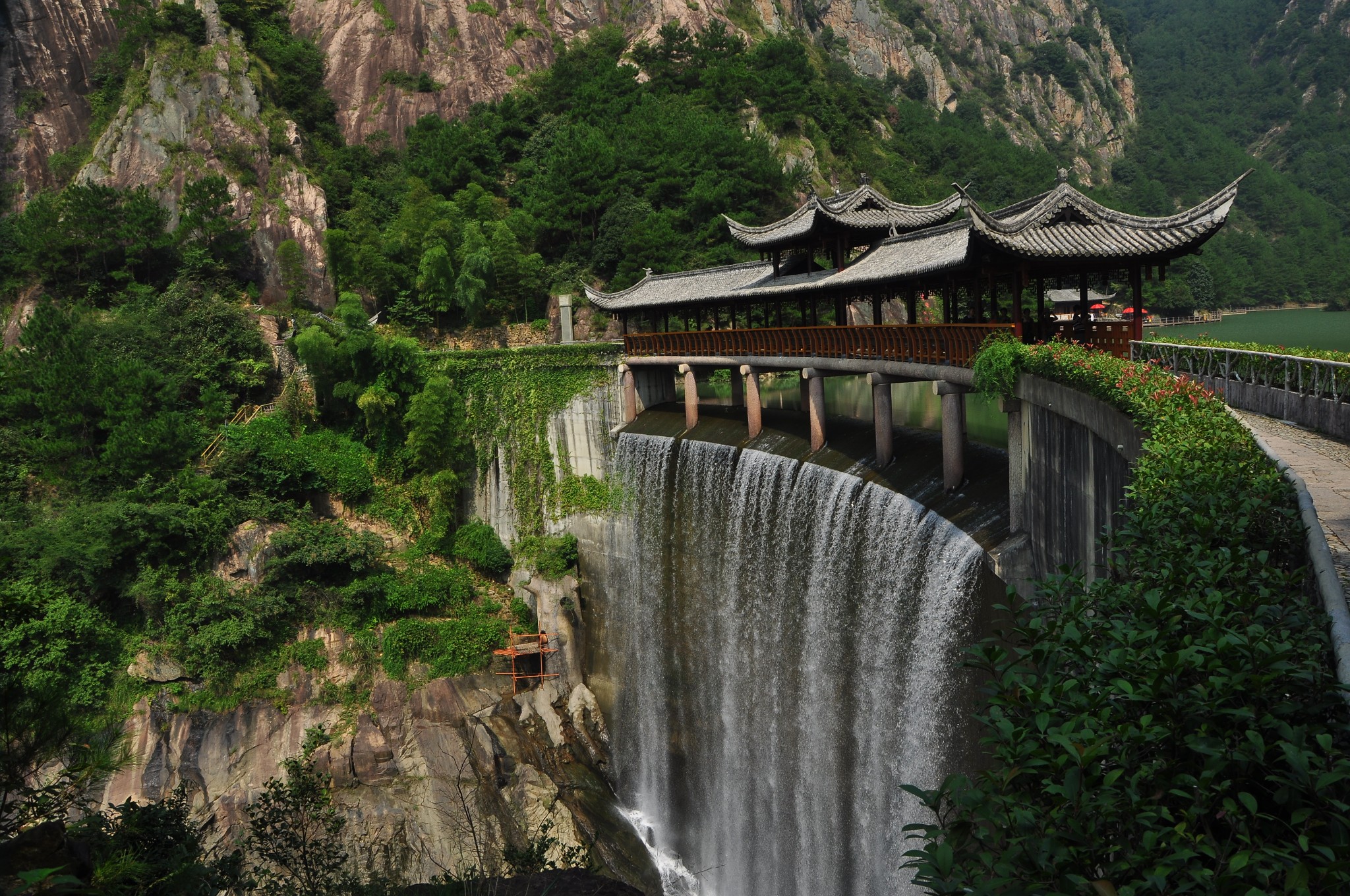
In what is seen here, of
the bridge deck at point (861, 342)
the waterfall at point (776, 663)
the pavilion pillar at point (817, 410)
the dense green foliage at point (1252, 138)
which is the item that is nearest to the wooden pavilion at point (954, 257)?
the bridge deck at point (861, 342)

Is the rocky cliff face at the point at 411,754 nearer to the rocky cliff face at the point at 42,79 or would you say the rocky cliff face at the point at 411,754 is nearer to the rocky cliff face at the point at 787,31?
the rocky cliff face at the point at 42,79

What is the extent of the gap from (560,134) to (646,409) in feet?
114

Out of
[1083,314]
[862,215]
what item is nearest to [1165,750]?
[1083,314]

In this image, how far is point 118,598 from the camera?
32.0 meters

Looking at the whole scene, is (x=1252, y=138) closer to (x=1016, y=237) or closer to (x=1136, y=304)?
(x=1136, y=304)

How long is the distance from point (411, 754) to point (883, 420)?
17.8 m

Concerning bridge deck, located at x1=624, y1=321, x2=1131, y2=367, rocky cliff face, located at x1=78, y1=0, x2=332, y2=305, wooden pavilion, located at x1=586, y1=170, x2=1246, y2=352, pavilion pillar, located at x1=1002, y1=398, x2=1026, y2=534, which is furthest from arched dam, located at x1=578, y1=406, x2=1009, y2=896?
rocky cliff face, located at x1=78, y1=0, x2=332, y2=305

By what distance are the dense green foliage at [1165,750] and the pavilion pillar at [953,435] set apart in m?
13.3

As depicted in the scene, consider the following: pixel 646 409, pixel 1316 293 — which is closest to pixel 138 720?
pixel 646 409

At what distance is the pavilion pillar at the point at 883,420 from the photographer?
22.7 m

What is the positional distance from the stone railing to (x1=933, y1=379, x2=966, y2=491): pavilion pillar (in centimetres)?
343

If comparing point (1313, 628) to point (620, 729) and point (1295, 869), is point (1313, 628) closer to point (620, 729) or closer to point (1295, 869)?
point (1295, 869)

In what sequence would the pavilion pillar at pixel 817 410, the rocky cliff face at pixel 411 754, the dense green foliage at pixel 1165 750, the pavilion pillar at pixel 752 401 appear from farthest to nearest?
the pavilion pillar at pixel 752 401 → the rocky cliff face at pixel 411 754 → the pavilion pillar at pixel 817 410 → the dense green foliage at pixel 1165 750

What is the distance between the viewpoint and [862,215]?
28.2 metres
